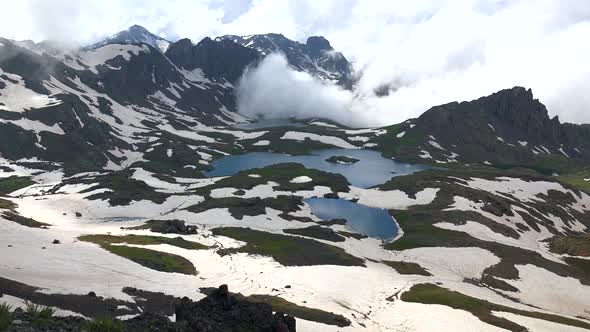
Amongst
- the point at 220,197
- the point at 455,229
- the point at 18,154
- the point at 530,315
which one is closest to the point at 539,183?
the point at 455,229

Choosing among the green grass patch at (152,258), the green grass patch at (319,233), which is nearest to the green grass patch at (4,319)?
the green grass patch at (152,258)

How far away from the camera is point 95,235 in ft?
280

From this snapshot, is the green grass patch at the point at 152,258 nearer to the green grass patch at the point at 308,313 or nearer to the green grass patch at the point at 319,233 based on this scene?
the green grass patch at the point at 308,313

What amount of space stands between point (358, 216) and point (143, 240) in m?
60.1

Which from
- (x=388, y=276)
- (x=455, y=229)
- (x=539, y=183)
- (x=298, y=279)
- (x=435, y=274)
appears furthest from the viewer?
(x=539, y=183)

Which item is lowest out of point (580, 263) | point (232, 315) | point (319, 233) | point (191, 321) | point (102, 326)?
point (102, 326)

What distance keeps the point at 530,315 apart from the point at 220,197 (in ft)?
286

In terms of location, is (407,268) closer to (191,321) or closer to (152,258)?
(152,258)

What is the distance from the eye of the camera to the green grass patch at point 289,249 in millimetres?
82438

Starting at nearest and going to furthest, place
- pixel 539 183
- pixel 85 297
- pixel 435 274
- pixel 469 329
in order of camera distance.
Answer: pixel 85 297, pixel 469 329, pixel 435 274, pixel 539 183

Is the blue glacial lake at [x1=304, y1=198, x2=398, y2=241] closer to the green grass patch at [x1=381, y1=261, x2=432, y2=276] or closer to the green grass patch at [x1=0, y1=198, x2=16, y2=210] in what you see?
the green grass patch at [x1=381, y1=261, x2=432, y2=276]

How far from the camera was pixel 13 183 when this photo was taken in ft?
478

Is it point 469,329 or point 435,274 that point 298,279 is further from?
point 435,274

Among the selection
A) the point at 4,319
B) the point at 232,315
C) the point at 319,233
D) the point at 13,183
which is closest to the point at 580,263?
the point at 319,233
